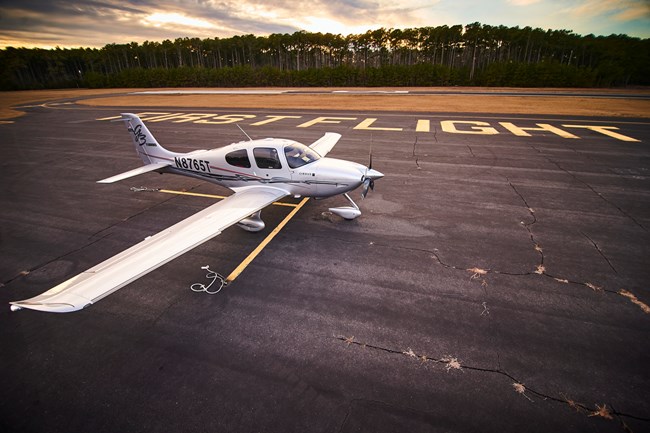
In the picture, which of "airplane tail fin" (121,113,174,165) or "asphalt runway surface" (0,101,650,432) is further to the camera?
"airplane tail fin" (121,113,174,165)

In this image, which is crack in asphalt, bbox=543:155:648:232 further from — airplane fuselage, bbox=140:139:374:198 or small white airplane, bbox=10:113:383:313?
airplane fuselage, bbox=140:139:374:198

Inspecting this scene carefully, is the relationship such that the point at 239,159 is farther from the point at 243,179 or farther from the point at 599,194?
the point at 599,194

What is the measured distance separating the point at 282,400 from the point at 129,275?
3450mm

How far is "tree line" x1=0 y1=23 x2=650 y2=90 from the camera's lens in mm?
69625

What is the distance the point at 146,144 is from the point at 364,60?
12450cm

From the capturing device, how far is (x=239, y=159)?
10.1 m

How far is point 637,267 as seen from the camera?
7.72 m

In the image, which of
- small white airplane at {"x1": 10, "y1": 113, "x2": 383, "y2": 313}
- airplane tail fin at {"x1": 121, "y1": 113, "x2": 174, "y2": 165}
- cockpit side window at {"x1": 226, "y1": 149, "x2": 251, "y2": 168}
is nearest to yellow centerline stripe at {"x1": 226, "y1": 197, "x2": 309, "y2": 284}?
small white airplane at {"x1": 10, "y1": 113, "x2": 383, "y2": 313}

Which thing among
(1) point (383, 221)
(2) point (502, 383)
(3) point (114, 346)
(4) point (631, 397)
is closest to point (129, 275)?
(3) point (114, 346)

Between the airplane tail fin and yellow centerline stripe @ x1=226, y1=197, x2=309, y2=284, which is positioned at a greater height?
the airplane tail fin

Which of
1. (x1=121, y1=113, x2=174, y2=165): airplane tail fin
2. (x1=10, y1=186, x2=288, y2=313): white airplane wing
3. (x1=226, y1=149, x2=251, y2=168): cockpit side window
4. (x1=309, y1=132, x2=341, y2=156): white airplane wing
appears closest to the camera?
(x1=10, y1=186, x2=288, y2=313): white airplane wing

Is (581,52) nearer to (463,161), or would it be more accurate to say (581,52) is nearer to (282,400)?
(463,161)

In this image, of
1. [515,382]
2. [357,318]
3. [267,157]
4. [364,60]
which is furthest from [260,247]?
[364,60]

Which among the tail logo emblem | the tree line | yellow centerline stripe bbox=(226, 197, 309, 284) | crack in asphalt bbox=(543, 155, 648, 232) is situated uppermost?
the tree line
